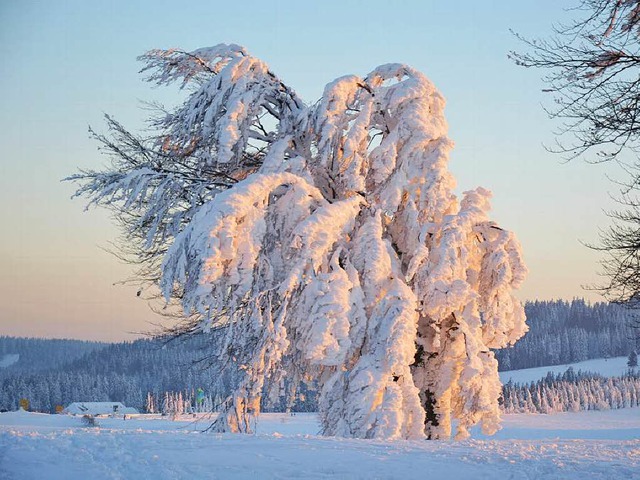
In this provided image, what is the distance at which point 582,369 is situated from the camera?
530 ft

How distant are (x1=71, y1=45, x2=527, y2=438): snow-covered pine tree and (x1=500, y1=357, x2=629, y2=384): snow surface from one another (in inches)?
5525

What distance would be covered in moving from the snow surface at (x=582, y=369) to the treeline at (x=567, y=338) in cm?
227

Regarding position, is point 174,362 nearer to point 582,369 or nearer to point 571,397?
point 571,397

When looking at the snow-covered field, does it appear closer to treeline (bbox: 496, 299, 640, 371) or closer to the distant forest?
the distant forest

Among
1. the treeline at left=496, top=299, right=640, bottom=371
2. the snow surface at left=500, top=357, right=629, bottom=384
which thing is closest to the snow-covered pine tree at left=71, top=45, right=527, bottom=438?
the snow surface at left=500, top=357, right=629, bottom=384

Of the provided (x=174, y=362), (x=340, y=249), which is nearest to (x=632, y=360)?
(x=174, y=362)

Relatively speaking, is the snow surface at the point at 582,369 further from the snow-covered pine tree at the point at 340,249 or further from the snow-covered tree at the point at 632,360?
the snow-covered pine tree at the point at 340,249

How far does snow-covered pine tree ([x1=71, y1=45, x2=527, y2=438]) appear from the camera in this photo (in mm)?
12266

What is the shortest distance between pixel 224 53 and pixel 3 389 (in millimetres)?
139164

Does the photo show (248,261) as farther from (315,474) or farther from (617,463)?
(617,463)

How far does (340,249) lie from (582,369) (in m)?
161

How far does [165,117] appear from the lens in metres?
16.2

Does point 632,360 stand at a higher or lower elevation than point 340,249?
higher

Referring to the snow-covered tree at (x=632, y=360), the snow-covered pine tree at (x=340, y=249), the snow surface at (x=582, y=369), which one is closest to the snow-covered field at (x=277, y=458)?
the snow-covered pine tree at (x=340, y=249)
